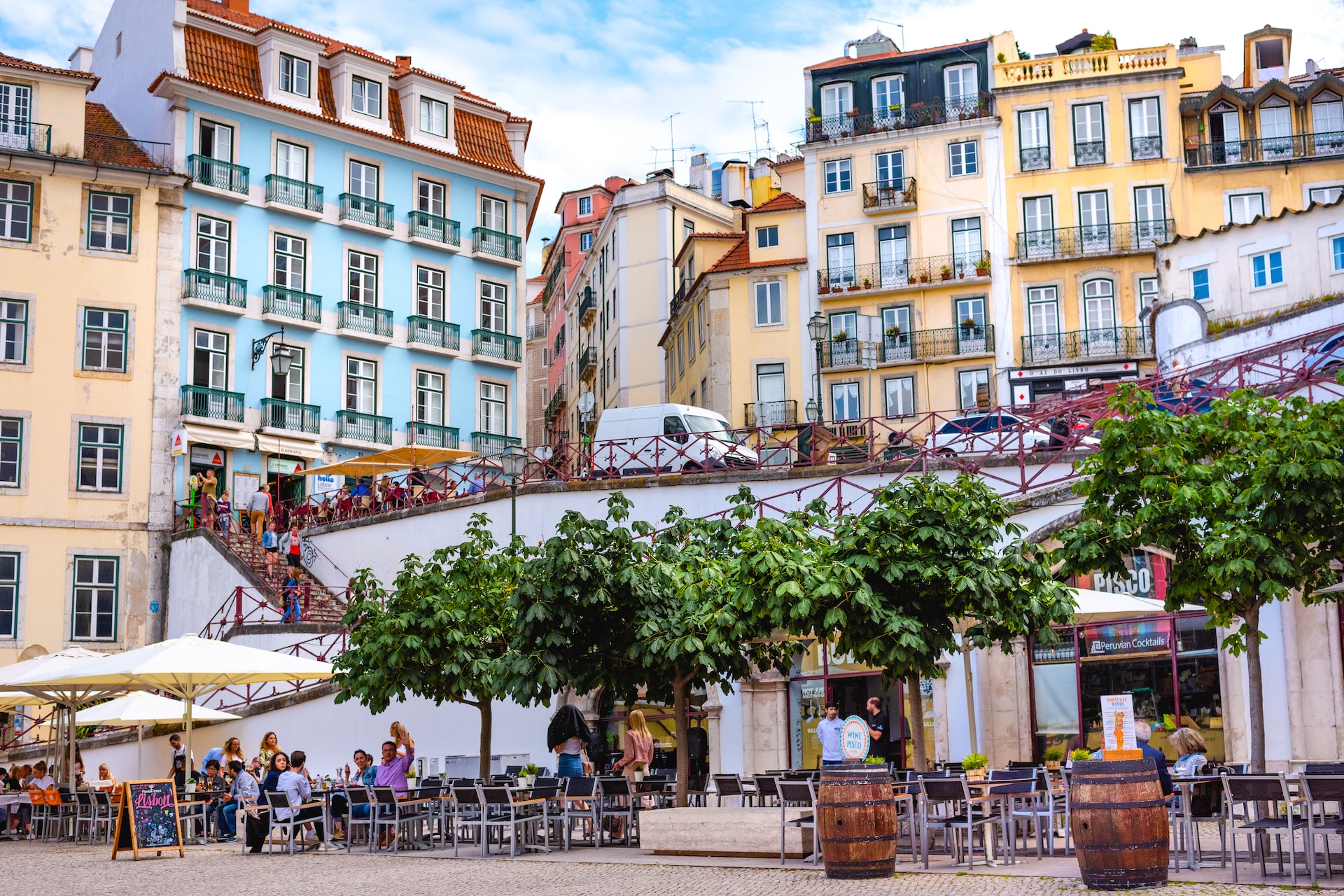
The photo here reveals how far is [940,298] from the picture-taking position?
4591 centimetres

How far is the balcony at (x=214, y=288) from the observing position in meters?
37.6

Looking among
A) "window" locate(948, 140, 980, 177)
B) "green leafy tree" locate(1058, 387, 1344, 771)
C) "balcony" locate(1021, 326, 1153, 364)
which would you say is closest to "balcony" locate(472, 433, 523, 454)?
"balcony" locate(1021, 326, 1153, 364)

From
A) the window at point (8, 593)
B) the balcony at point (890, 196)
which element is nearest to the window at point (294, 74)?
the window at point (8, 593)

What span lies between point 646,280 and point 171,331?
69.8 ft

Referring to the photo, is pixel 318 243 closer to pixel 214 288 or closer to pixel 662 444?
pixel 214 288

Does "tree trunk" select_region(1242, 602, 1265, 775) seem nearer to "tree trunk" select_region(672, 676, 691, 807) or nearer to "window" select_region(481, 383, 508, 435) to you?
"tree trunk" select_region(672, 676, 691, 807)

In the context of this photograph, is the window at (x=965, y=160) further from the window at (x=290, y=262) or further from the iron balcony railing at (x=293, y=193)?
the window at (x=290, y=262)

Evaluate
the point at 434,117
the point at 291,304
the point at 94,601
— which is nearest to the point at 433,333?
the point at 291,304

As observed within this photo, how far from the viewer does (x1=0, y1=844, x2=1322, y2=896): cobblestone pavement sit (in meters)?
12.5

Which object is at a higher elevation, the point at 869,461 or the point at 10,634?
the point at 869,461

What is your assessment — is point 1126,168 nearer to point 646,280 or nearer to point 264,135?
point 646,280

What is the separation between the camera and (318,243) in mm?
40625

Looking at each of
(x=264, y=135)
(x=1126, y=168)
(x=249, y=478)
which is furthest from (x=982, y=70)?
(x=249, y=478)

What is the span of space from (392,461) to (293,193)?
810 cm
